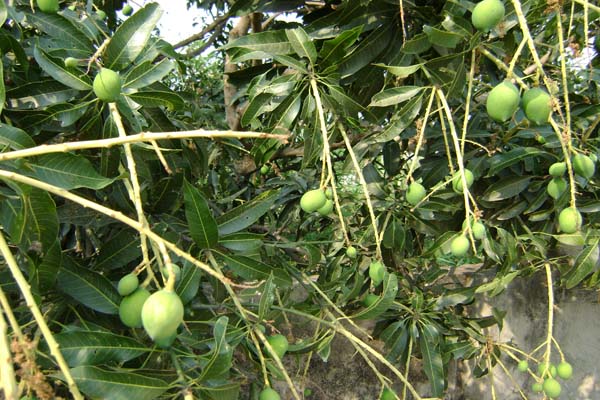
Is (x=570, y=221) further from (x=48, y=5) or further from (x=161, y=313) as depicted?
(x=48, y=5)

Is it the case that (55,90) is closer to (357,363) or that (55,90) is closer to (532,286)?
(357,363)

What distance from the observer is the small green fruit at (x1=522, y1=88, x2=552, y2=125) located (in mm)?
847

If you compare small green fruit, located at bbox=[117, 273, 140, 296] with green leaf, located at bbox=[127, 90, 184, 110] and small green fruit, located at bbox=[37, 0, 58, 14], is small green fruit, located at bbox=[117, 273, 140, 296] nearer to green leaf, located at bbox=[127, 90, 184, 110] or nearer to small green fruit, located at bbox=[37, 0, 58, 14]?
green leaf, located at bbox=[127, 90, 184, 110]

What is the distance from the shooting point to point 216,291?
1125 mm

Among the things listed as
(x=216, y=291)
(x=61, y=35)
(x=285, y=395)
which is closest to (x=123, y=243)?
(x=216, y=291)

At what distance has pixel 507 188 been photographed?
1.46 meters

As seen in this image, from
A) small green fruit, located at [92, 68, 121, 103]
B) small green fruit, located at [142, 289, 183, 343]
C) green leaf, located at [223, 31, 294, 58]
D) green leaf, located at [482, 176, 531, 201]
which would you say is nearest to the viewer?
small green fruit, located at [142, 289, 183, 343]

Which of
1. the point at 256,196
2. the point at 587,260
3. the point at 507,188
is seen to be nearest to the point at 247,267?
the point at 256,196

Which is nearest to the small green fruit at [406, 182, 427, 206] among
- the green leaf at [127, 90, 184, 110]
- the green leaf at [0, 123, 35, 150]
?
the green leaf at [127, 90, 184, 110]

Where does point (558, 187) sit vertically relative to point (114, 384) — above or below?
below

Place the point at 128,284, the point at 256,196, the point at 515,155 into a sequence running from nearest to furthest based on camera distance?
the point at 128,284 < the point at 256,196 < the point at 515,155

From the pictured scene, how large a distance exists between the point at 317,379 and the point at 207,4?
189 centimetres

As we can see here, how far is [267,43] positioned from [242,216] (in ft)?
1.51

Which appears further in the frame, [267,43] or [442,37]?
[267,43]
